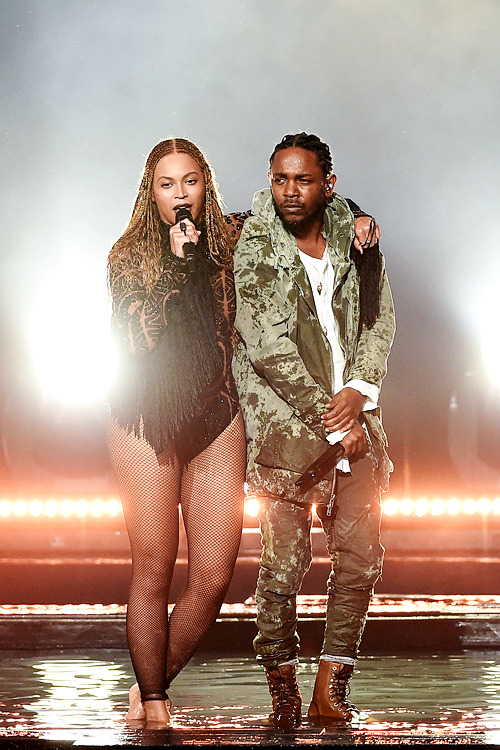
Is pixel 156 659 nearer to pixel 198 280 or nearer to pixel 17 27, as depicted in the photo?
pixel 198 280

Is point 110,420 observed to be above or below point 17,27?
below

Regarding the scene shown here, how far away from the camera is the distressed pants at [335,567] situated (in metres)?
2.25

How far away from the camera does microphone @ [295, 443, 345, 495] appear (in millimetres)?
2195

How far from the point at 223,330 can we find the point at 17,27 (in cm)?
599

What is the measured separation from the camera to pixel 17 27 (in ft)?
24.5

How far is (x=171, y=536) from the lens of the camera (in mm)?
2176

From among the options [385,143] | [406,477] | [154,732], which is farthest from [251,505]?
[154,732]

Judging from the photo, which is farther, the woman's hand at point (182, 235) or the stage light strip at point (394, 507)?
the stage light strip at point (394, 507)

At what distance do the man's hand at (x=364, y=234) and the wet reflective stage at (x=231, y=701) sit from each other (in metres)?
1.06

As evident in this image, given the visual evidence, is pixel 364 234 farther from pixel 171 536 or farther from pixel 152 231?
pixel 171 536

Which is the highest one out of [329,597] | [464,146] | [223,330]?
[464,146]

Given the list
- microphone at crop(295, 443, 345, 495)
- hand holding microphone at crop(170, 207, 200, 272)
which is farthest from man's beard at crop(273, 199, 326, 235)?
microphone at crop(295, 443, 345, 495)

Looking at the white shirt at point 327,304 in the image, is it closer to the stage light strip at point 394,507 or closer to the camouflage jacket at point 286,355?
the camouflage jacket at point 286,355

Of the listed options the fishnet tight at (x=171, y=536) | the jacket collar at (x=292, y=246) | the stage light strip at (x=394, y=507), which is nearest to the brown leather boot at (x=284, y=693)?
the fishnet tight at (x=171, y=536)
